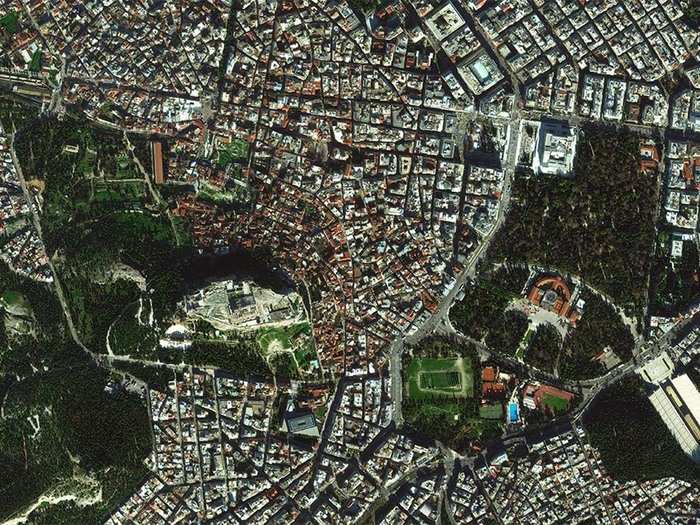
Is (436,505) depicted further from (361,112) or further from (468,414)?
(361,112)

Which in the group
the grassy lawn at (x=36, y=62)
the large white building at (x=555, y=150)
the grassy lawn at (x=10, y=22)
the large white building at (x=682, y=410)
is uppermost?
the grassy lawn at (x=10, y=22)

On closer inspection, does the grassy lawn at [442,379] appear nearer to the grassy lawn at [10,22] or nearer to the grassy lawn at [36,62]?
the grassy lawn at [36,62]

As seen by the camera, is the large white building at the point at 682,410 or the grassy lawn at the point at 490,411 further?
the grassy lawn at the point at 490,411

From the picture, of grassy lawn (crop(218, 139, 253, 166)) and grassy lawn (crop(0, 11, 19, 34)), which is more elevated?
grassy lawn (crop(0, 11, 19, 34))

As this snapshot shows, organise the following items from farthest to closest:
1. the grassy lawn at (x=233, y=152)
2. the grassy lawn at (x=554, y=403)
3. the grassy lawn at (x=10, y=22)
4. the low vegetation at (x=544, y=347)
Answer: the grassy lawn at (x=10, y=22), the grassy lawn at (x=233, y=152), the grassy lawn at (x=554, y=403), the low vegetation at (x=544, y=347)

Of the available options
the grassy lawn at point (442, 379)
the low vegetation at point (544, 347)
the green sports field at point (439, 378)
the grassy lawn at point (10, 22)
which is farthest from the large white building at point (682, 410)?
the grassy lawn at point (10, 22)

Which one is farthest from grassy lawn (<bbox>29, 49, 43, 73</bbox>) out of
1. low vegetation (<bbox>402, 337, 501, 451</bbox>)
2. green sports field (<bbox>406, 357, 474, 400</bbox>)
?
green sports field (<bbox>406, 357, 474, 400</bbox>)

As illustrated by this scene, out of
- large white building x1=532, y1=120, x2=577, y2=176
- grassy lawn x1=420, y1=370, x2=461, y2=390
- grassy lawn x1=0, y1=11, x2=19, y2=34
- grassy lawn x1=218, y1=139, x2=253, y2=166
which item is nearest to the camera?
large white building x1=532, y1=120, x2=577, y2=176

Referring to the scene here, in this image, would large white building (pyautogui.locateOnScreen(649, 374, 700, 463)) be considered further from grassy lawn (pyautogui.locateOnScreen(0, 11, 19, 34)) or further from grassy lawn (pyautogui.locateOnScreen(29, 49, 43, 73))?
grassy lawn (pyautogui.locateOnScreen(0, 11, 19, 34))
